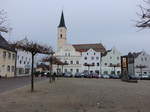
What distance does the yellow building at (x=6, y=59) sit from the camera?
47.1 meters

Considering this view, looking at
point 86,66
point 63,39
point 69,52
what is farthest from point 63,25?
point 86,66

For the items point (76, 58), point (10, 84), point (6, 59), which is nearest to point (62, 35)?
point (76, 58)

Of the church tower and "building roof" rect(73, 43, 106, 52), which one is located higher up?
the church tower

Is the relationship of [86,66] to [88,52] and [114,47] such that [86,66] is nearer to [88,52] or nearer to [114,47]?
[88,52]

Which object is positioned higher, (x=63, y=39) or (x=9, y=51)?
(x=63, y=39)

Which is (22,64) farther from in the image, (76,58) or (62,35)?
(62,35)

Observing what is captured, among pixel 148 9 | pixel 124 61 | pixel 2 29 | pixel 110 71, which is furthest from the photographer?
pixel 110 71

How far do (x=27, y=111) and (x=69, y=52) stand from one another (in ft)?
256

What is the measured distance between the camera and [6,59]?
1940 inches

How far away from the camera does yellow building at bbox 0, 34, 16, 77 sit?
154ft

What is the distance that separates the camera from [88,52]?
86.8 metres

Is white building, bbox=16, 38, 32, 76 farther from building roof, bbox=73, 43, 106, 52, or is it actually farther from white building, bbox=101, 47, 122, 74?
white building, bbox=101, 47, 122, 74

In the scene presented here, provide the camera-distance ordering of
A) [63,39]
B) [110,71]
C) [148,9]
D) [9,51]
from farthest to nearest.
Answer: [63,39] → [110,71] → [9,51] → [148,9]

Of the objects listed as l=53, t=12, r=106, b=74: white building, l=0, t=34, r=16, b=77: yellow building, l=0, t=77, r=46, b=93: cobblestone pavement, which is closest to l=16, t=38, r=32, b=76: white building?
l=0, t=34, r=16, b=77: yellow building
